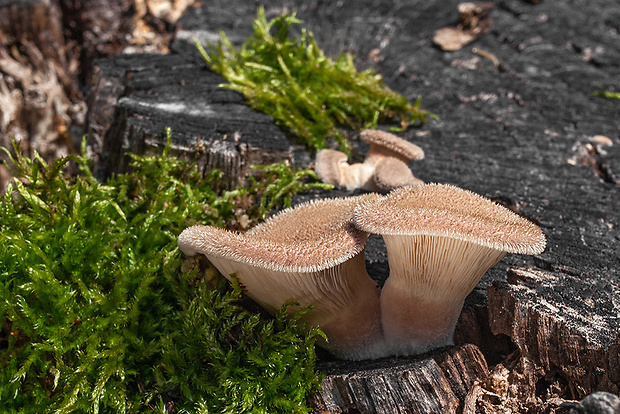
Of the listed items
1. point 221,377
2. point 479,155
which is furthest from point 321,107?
point 221,377

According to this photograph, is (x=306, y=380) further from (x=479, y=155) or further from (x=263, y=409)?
(x=479, y=155)

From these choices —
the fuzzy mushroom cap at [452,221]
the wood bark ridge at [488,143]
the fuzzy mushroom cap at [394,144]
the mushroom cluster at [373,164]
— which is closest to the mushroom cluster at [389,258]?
the fuzzy mushroom cap at [452,221]

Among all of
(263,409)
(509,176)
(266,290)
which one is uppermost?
(509,176)

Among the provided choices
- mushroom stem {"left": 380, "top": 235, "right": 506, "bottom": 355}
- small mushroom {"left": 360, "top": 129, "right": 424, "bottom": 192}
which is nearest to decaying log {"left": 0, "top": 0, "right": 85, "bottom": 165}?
small mushroom {"left": 360, "top": 129, "right": 424, "bottom": 192}

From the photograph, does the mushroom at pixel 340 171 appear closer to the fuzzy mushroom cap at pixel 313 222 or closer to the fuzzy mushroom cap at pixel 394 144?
the fuzzy mushroom cap at pixel 394 144

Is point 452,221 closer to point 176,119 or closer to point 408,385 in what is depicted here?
point 408,385

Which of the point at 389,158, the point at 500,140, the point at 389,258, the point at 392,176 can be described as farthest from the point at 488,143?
the point at 389,258

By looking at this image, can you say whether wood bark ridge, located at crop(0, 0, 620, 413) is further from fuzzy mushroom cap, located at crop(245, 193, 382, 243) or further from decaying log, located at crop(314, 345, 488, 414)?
fuzzy mushroom cap, located at crop(245, 193, 382, 243)
